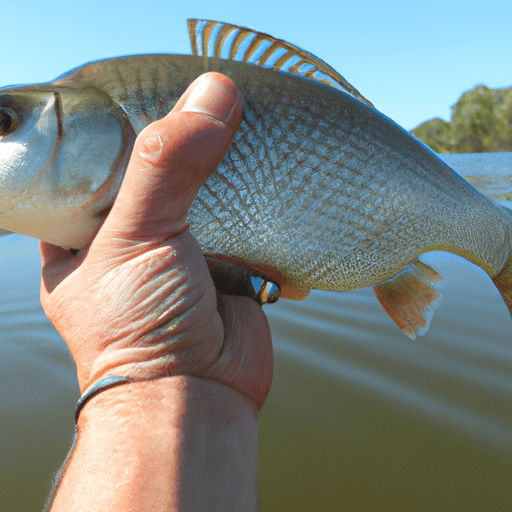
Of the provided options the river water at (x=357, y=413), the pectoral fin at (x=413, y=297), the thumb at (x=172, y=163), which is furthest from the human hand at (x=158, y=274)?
the pectoral fin at (x=413, y=297)

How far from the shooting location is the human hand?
36.2 inches

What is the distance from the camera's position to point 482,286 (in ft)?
10.5

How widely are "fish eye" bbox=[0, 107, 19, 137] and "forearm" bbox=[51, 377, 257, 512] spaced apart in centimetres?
73

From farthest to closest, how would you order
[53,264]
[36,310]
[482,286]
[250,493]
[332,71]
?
[482,286]
[36,310]
[332,71]
[53,264]
[250,493]

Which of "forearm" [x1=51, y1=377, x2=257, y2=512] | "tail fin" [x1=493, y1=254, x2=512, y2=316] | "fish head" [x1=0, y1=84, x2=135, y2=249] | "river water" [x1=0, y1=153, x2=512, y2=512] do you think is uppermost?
"fish head" [x1=0, y1=84, x2=135, y2=249]

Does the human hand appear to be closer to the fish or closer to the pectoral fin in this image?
the fish

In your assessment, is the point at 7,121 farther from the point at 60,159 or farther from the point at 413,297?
the point at 413,297

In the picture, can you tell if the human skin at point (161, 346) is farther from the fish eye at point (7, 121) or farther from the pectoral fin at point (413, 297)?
the pectoral fin at point (413, 297)

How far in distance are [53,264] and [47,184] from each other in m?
0.26

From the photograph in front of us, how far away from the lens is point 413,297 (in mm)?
1699

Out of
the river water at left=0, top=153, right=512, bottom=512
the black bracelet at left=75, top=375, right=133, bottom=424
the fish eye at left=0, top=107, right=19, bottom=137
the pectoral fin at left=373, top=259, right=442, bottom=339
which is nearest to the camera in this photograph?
the black bracelet at left=75, top=375, right=133, bottom=424

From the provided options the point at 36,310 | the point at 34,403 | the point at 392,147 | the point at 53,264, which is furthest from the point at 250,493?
the point at 36,310

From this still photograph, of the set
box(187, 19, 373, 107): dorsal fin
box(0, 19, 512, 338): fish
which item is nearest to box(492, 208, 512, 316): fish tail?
box(0, 19, 512, 338): fish

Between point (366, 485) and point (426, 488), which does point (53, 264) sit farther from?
point (426, 488)
